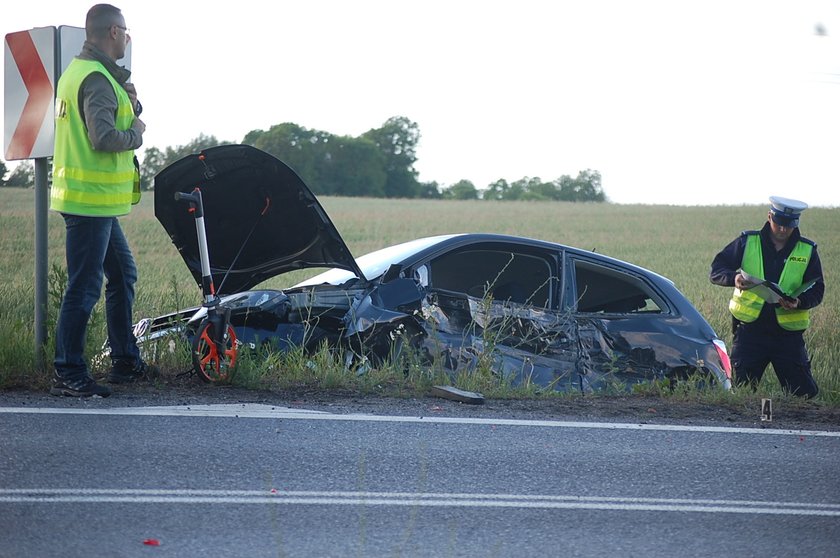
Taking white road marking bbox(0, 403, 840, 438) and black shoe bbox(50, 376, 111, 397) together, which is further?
black shoe bbox(50, 376, 111, 397)

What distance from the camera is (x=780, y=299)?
864 cm

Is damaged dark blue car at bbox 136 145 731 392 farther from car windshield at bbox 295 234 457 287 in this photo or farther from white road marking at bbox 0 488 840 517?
white road marking at bbox 0 488 840 517

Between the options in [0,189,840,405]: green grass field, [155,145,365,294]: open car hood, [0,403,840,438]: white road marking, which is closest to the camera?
[0,403,840,438]: white road marking

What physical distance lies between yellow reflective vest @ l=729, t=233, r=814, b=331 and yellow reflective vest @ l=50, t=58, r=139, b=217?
5121 mm

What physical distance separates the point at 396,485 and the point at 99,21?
371 centimetres

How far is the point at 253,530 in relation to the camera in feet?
13.5

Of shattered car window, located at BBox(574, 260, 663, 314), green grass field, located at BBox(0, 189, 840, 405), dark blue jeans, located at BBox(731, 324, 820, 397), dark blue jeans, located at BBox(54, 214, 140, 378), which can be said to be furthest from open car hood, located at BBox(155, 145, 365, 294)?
dark blue jeans, located at BBox(731, 324, 820, 397)

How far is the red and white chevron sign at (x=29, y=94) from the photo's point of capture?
7.44 m

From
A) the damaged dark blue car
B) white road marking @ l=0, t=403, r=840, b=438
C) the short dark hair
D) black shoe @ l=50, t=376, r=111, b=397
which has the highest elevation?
the short dark hair

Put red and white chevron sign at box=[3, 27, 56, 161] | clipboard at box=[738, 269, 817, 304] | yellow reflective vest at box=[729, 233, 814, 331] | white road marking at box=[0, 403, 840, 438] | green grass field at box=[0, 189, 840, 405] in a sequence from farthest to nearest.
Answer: green grass field at box=[0, 189, 840, 405], yellow reflective vest at box=[729, 233, 814, 331], clipboard at box=[738, 269, 817, 304], red and white chevron sign at box=[3, 27, 56, 161], white road marking at box=[0, 403, 840, 438]

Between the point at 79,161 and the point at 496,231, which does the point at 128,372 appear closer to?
the point at 79,161

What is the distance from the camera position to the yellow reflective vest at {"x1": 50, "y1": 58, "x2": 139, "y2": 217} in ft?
21.7

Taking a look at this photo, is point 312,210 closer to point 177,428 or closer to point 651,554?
point 177,428

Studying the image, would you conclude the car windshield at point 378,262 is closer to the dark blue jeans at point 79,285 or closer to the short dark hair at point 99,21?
the dark blue jeans at point 79,285
